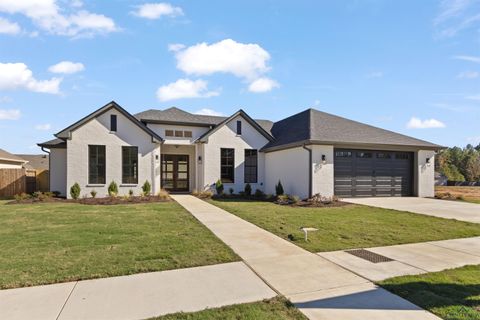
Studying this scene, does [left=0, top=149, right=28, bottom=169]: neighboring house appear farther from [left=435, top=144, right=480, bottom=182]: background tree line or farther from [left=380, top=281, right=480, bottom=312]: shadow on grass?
[left=435, top=144, right=480, bottom=182]: background tree line

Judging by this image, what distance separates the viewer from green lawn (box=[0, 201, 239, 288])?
488 centimetres

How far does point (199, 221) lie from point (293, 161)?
8.92 m

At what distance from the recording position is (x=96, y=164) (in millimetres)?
17156

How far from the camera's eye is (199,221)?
31.3ft

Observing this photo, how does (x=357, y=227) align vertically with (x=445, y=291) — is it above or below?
below

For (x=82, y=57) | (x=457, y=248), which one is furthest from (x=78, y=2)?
(x=457, y=248)

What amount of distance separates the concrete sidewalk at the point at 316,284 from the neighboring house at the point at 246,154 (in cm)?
965

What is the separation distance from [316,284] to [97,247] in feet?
15.2

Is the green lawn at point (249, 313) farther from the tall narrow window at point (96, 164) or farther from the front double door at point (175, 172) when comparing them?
the front double door at point (175, 172)

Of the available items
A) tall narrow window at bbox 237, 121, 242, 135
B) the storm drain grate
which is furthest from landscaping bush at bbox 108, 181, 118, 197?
the storm drain grate

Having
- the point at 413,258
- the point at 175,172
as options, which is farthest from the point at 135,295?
the point at 175,172

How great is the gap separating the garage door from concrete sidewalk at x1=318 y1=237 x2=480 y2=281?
9.45 m

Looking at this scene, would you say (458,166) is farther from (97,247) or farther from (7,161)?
(7,161)

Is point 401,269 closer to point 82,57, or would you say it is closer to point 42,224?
point 42,224
